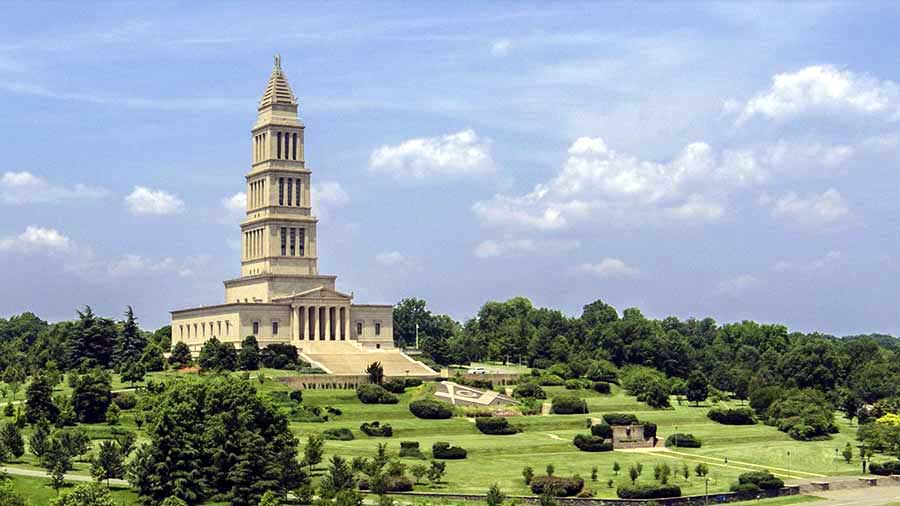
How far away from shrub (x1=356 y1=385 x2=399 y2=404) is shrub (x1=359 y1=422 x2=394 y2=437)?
9845 mm

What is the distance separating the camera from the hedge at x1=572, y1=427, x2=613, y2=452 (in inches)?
3880

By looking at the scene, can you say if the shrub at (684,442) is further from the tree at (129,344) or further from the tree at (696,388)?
the tree at (129,344)

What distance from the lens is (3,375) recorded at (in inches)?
4646

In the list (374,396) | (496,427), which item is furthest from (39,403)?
(496,427)

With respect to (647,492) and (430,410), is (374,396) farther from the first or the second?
(647,492)

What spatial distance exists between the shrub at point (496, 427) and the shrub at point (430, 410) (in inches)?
141

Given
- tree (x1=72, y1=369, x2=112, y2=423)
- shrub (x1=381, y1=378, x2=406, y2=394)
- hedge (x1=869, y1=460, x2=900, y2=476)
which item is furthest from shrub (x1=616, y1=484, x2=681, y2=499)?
tree (x1=72, y1=369, x2=112, y2=423)

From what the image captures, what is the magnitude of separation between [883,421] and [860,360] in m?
34.1

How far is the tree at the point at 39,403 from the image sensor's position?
310 ft

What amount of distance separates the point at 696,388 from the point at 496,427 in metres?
26.2

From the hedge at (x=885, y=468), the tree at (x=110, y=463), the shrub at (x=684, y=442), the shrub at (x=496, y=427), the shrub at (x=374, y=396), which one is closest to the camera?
the tree at (x=110, y=463)

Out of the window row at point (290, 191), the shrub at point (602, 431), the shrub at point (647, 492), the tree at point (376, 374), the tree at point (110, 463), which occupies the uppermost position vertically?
the window row at point (290, 191)

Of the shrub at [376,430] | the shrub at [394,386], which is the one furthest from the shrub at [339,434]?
the shrub at [394,386]

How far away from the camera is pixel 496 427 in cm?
10312
